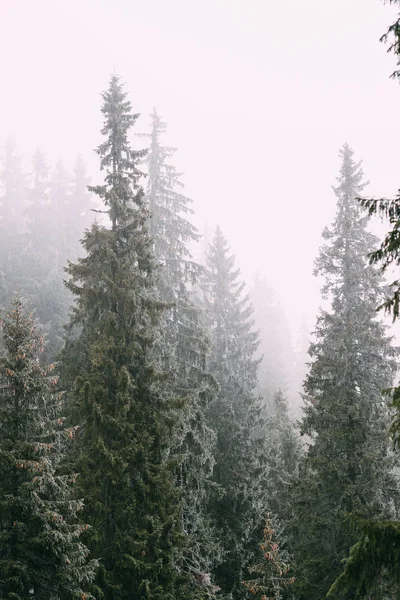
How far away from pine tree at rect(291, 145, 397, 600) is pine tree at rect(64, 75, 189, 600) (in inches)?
195

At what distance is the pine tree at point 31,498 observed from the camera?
33.8ft

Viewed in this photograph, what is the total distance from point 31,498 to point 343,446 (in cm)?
983

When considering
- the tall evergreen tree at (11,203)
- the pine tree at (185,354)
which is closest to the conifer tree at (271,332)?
the tall evergreen tree at (11,203)

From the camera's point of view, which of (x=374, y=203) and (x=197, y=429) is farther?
(x=197, y=429)

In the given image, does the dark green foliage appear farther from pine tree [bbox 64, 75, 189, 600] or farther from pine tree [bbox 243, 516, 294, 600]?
pine tree [bbox 243, 516, 294, 600]

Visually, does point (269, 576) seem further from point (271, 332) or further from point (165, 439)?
point (271, 332)

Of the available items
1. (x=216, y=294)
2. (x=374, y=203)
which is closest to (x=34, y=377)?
(x=374, y=203)

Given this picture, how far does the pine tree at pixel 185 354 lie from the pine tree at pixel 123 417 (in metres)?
1.04

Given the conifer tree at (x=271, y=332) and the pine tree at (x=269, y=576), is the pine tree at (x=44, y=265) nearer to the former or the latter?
the pine tree at (x=269, y=576)

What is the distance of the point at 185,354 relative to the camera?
19906mm

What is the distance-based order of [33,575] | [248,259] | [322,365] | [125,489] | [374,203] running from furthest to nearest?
[248,259] → [322,365] → [125,489] → [33,575] → [374,203]

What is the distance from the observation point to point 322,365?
16266mm

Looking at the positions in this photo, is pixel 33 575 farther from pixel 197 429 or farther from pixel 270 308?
pixel 270 308

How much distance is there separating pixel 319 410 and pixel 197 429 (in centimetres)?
445
